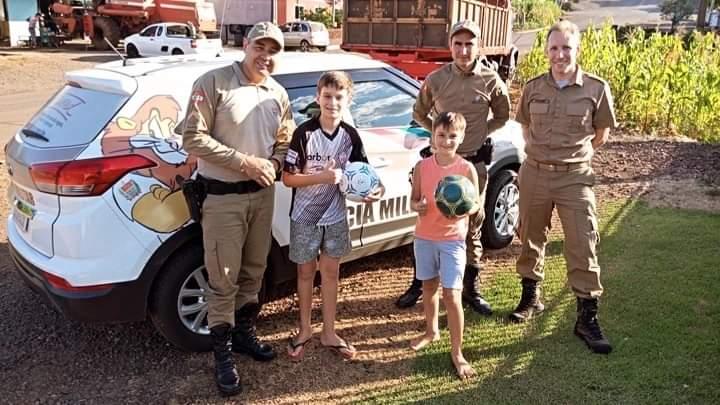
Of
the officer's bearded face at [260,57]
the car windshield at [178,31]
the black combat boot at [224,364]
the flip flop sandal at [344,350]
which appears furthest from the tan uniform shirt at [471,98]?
the car windshield at [178,31]

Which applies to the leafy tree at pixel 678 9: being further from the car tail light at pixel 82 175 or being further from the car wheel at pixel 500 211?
the car tail light at pixel 82 175

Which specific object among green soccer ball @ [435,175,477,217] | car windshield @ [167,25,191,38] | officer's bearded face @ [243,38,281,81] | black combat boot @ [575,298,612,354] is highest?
car windshield @ [167,25,191,38]

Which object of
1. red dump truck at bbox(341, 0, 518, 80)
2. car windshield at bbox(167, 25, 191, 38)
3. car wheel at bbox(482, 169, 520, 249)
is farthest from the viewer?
car windshield at bbox(167, 25, 191, 38)

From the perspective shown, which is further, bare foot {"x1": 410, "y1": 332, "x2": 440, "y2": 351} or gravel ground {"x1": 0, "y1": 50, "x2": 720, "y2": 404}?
bare foot {"x1": 410, "y1": 332, "x2": 440, "y2": 351}

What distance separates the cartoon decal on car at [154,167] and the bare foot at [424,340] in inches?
61.3

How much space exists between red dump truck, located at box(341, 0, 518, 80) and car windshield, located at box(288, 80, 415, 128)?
7134 mm

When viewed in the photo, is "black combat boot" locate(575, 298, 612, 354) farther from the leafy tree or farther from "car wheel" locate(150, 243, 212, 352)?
the leafy tree

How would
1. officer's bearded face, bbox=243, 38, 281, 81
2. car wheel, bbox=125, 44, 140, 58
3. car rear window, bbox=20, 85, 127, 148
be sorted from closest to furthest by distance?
officer's bearded face, bbox=243, 38, 281, 81, car rear window, bbox=20, 85, 127, 148, car wheel, bbox=125, 44, 140, 58

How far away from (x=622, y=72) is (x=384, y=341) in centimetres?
846

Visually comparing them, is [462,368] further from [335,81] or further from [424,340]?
[335,81]

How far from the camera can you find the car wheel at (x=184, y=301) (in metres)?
3.47

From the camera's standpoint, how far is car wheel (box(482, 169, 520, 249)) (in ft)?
17.0

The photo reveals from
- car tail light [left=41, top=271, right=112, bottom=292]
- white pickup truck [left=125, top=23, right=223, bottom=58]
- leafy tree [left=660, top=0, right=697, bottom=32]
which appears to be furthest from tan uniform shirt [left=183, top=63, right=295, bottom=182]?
leafy tree [left=660, top=0, right=697, bottom=32]

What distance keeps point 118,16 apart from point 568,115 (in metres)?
29.0
